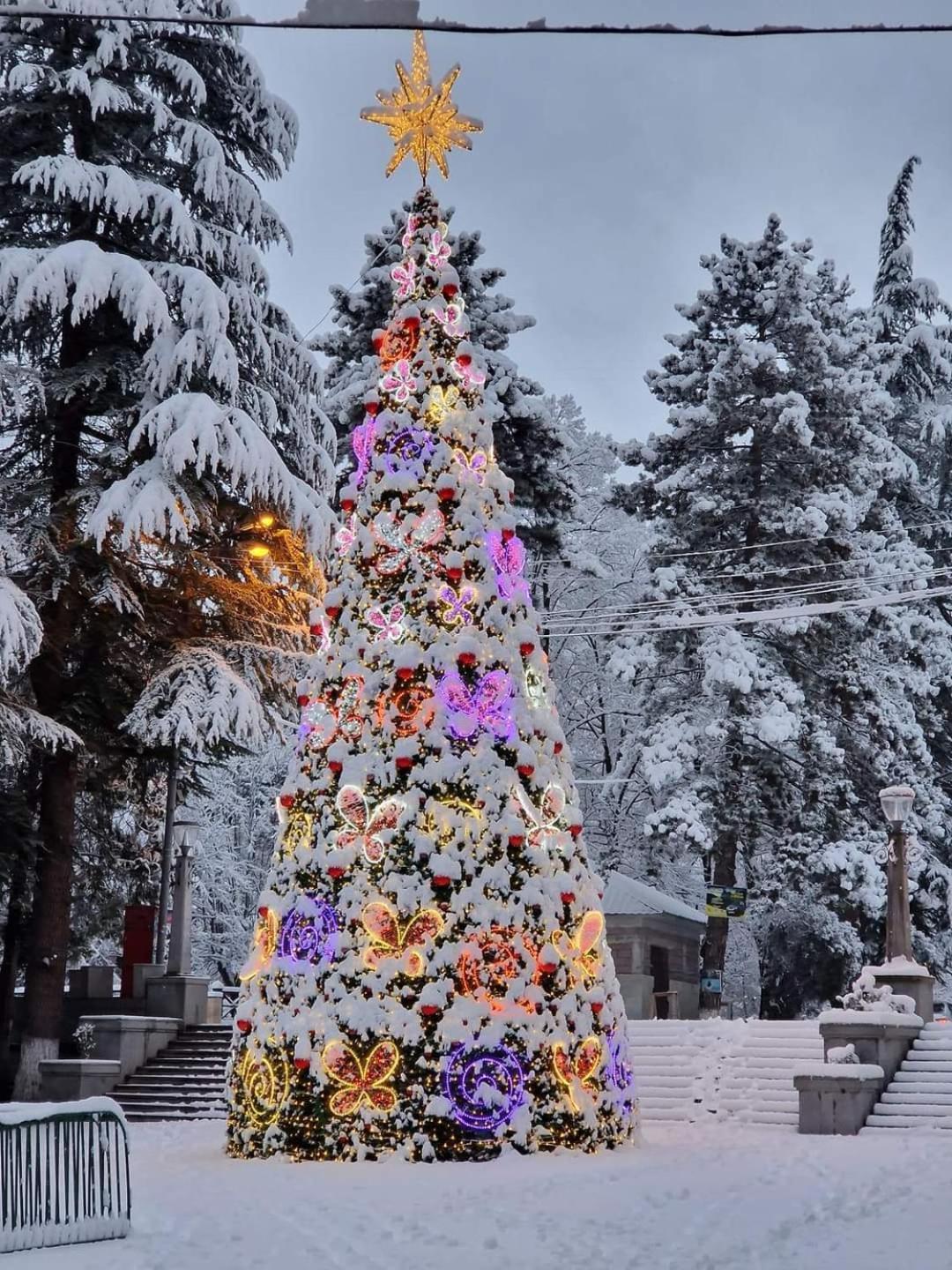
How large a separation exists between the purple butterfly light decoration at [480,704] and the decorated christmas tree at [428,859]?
0.6 inches

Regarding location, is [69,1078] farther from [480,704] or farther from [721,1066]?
[480,704]

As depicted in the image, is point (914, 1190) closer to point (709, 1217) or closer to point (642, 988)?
point (709, 1217)

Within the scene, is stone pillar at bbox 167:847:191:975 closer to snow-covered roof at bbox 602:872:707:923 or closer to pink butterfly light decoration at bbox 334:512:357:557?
snow-covered roof at bbox 602:872:707:923

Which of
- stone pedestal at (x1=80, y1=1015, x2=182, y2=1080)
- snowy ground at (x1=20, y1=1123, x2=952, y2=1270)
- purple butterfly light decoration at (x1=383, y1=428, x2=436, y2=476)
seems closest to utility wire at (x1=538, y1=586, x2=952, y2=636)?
stone pedestal at (x1=80, y1=1015, x2=182, y2=1080)

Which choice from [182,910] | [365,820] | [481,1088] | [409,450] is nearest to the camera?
[481,1088]

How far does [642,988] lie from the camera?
27.1 meters

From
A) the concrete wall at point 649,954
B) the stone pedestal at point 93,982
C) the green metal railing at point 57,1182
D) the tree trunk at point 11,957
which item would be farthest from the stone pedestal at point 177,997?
the green metal railing at point 57,1182

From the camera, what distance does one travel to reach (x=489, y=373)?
2866cm

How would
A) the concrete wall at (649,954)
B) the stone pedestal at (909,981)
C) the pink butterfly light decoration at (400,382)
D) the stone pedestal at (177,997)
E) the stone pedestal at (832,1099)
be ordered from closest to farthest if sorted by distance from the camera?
1. the pink butterfly light decoration at (400,382)
2. the stone pedestal at (832,1099)
3. the stone pedestal at (909,981)
4. the stone pedestal at (177,997)
5. the concrete wall at (649,954)

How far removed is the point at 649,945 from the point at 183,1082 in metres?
10.9

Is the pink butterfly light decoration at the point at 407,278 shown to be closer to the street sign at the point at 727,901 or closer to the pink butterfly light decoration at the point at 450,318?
the pink butterfly light decoration at the point at 450,318

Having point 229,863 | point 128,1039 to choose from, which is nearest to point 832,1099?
point 128,1039

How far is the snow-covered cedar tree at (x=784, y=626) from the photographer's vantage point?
29.2 m

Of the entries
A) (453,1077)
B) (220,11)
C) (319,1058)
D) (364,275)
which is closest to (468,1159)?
(453,1077)
